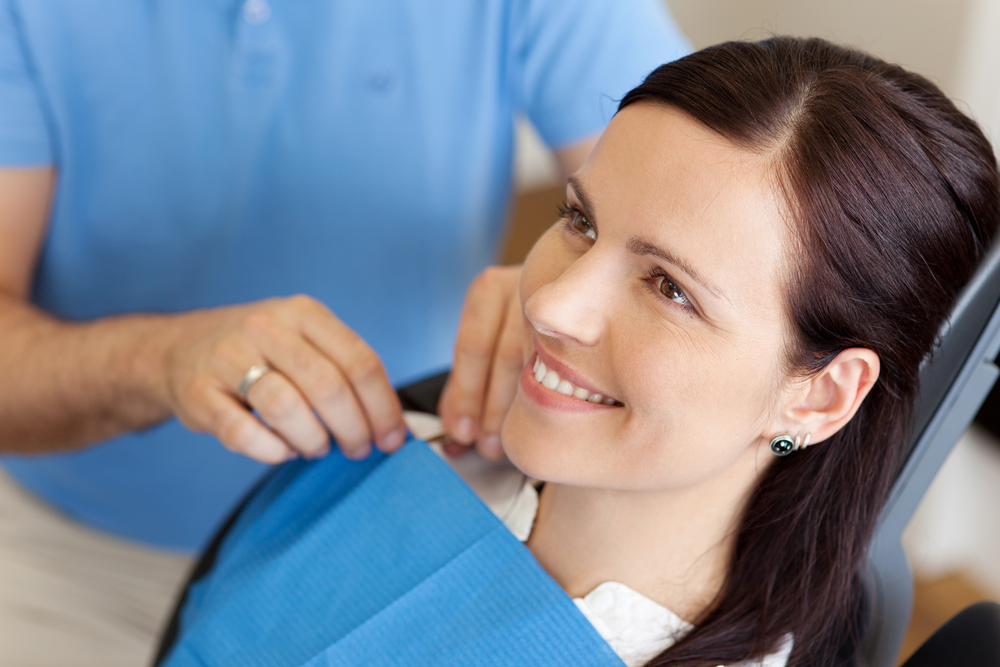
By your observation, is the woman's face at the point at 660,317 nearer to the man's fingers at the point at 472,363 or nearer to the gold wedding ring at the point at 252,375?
the man's fingers at the point at 472,363

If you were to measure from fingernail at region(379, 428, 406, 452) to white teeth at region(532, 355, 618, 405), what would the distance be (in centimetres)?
23

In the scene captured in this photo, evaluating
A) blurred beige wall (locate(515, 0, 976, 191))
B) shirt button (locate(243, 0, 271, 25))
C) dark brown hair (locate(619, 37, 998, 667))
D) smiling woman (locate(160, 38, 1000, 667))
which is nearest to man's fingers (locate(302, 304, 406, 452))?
smiling woman (locate(160, 38, 1000, 667))

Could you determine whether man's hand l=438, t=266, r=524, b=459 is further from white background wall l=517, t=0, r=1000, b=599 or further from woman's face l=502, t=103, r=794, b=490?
white background wall l=517, t=0, r=1000, b=599

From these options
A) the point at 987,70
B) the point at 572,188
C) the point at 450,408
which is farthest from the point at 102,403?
the point at 987,70

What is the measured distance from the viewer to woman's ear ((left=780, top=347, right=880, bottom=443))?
2.45ft

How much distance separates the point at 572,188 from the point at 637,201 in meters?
0.10

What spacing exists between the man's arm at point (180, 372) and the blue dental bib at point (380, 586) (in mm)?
86

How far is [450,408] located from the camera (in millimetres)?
986

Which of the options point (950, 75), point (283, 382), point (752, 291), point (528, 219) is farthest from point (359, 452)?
point (528, 219)

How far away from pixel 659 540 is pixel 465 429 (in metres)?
0.25

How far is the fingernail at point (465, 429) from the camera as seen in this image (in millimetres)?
981

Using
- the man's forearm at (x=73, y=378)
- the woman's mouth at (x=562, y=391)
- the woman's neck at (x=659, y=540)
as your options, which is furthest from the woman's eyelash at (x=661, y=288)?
the man's forearm at (x=73, y=378)

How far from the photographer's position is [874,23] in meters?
1.97

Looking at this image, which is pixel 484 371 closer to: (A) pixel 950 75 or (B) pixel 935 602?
(A) pixel 950 75
